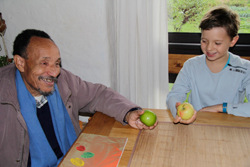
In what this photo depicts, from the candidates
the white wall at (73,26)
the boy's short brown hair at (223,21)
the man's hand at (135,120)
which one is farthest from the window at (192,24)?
the man's hand at (135,120)

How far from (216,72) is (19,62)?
145 centimetres

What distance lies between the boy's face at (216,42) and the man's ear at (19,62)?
1.31m

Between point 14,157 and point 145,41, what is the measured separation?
182 centimetres

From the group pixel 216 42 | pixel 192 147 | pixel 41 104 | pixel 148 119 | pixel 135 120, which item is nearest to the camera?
pixel 192 147

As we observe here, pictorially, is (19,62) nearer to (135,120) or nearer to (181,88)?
(135,120)

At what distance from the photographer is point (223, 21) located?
1.82 meters

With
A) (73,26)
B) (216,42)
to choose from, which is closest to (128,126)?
(216,42)

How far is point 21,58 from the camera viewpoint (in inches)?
63.5

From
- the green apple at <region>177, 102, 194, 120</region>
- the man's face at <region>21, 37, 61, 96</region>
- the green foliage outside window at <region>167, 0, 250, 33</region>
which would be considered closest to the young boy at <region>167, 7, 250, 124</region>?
the green apple at <region>177, 102, 194, 120</region>

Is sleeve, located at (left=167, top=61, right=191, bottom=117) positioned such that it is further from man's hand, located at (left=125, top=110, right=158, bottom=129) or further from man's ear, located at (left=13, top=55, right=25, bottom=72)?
man's ear, located at (left=13, top=55, right=25, bottom=72)

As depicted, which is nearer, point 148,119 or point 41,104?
point 148,119

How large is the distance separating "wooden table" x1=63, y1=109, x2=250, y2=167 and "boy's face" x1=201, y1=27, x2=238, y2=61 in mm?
466

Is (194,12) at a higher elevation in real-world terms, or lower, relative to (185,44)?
higher

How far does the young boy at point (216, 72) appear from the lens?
1.82 meters
